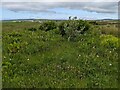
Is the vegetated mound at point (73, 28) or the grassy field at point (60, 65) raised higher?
the vegetated mound at point (73, 28)

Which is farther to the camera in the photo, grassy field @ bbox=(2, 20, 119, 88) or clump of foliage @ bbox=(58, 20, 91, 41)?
clump of foliage @ bbox=(58, 20, 91, 41)

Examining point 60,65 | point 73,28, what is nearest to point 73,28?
point 73,28

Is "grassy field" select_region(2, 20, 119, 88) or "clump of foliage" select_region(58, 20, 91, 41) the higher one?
"clump of foliage" select_region(58, 20, 91, 41)

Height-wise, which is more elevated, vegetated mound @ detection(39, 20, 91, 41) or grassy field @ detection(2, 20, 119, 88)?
vegetated mound @ detection(39, 20, 91, 41)

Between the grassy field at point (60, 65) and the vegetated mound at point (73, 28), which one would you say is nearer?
the grassy field at point (60, 65)

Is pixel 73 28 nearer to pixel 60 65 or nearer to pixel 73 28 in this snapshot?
pixel 73 28

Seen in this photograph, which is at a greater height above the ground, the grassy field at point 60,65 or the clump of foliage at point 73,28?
the clump of foliage at point 73,28

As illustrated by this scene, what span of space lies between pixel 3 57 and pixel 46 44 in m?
3.80

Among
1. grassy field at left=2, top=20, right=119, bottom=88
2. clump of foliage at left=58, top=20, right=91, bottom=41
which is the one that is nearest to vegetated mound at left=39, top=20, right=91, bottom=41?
clump of foliage at left=58, top=20, right=91, bottom=41

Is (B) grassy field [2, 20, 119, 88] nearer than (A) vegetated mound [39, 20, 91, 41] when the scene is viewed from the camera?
Yes

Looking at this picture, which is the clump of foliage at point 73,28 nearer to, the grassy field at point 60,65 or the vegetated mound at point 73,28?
the vegetated mound at point 73,28

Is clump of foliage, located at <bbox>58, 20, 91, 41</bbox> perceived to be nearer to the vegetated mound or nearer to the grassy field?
the vegetated mound

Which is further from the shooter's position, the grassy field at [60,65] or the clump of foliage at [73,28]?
the clump of foliage at [73,28]

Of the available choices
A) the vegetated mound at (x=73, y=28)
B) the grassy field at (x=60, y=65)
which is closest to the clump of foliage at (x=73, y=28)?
the vegetated mound at (x=73, y=28)
